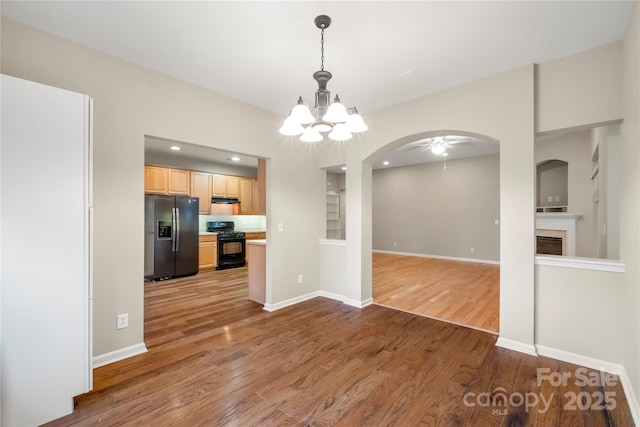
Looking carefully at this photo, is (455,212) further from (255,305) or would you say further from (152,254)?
(152,254)

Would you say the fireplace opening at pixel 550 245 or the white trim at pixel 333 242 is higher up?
the white trim at pixel 333 242

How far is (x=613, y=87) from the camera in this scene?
2318 millimetres

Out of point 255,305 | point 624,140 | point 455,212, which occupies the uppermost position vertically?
point 624,140

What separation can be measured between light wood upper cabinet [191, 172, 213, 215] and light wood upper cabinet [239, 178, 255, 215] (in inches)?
36.2

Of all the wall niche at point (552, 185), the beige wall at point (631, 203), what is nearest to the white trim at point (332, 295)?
the beige wall at point (631, 203)

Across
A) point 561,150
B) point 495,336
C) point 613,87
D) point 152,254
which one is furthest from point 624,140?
point 152,254

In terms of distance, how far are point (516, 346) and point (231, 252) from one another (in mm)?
5905

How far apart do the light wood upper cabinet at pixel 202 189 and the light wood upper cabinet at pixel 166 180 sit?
5.7 inches

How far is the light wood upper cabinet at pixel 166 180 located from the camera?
5.74m

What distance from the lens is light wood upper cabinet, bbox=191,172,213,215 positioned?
21.4 feet

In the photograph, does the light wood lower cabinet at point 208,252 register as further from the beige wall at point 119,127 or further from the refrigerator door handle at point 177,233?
the beige wall at point 119,127

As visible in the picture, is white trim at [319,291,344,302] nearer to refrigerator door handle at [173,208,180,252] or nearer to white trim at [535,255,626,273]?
white trim at [535,255,626,273]

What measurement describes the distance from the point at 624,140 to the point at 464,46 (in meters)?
1.53

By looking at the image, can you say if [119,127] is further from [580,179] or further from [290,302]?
[580,179]
